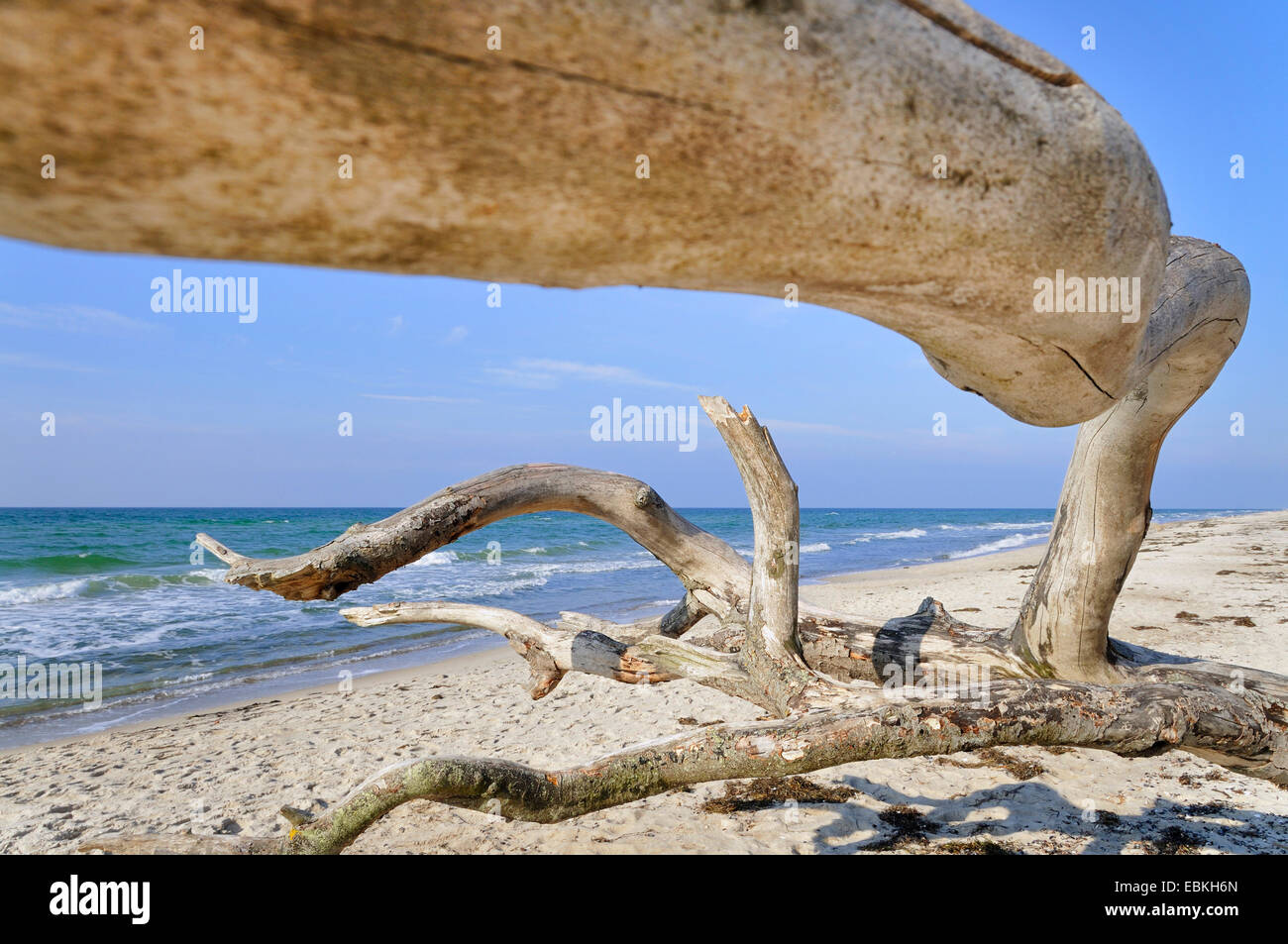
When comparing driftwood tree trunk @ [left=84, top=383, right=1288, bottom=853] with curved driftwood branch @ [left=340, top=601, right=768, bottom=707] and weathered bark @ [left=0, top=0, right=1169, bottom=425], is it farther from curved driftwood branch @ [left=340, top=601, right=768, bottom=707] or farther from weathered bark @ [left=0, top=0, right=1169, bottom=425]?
weathered bark @ [left=0, top=0, right=1169, bottom=425]

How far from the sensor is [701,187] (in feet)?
2.76

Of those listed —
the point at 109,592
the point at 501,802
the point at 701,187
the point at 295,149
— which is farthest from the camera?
the point at 109,592

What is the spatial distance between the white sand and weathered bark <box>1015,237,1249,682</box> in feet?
3.99

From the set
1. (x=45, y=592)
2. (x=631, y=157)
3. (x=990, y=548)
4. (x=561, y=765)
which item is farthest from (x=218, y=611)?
(x=990, y=548)

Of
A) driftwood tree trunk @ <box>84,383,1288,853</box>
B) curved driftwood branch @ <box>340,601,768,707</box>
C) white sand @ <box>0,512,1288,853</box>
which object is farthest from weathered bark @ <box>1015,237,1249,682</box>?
curved driftwood branch @ <box>340,601,768,707</box>

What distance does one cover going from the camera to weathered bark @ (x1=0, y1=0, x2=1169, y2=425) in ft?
2.03

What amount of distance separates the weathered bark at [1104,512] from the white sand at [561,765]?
1217 millimetres

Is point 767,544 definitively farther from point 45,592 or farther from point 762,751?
point 45,592

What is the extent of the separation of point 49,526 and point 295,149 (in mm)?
49604

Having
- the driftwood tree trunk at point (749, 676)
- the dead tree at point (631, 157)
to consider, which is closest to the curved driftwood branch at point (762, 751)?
the driftwood tree trunk at point (749, 676)

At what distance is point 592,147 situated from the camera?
77 centimetres
